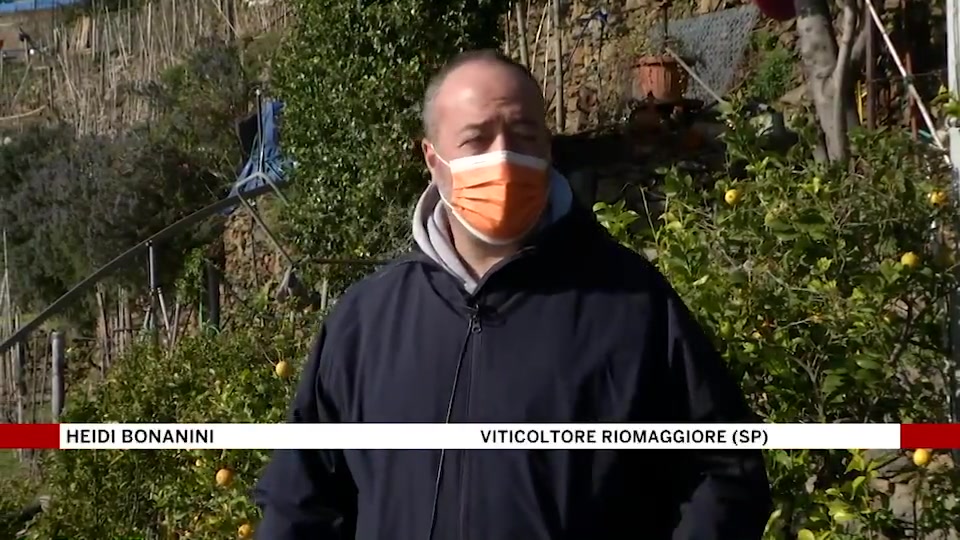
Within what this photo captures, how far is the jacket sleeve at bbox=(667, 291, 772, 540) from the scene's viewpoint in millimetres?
1444

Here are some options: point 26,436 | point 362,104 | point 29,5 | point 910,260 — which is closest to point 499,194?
point 910,260

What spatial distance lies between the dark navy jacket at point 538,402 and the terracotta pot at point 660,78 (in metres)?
5.52

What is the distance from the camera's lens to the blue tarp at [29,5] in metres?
9.10

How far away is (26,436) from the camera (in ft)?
8.91

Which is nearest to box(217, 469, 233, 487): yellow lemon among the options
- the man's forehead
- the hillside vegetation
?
the hillside vegetation

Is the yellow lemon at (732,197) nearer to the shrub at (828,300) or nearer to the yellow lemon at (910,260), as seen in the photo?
the shrub at (828,300)

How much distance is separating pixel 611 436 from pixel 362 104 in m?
4.39

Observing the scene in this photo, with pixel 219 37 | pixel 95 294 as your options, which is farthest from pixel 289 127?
pixel 219 37

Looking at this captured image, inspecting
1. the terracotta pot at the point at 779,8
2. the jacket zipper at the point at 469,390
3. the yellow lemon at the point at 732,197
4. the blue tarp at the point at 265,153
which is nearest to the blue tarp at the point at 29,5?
the blue tarp at the point at 265,153

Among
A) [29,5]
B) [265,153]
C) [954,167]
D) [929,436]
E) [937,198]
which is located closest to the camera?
[929,436]

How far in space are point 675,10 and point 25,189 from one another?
14.7 feet

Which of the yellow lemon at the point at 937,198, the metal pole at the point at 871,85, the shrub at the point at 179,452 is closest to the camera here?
the yellow lemon at the point at 937,198

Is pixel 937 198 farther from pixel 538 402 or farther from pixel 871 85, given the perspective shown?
pixel 871 85

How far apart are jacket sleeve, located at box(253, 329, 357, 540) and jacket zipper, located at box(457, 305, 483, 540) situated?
0.18 meters
